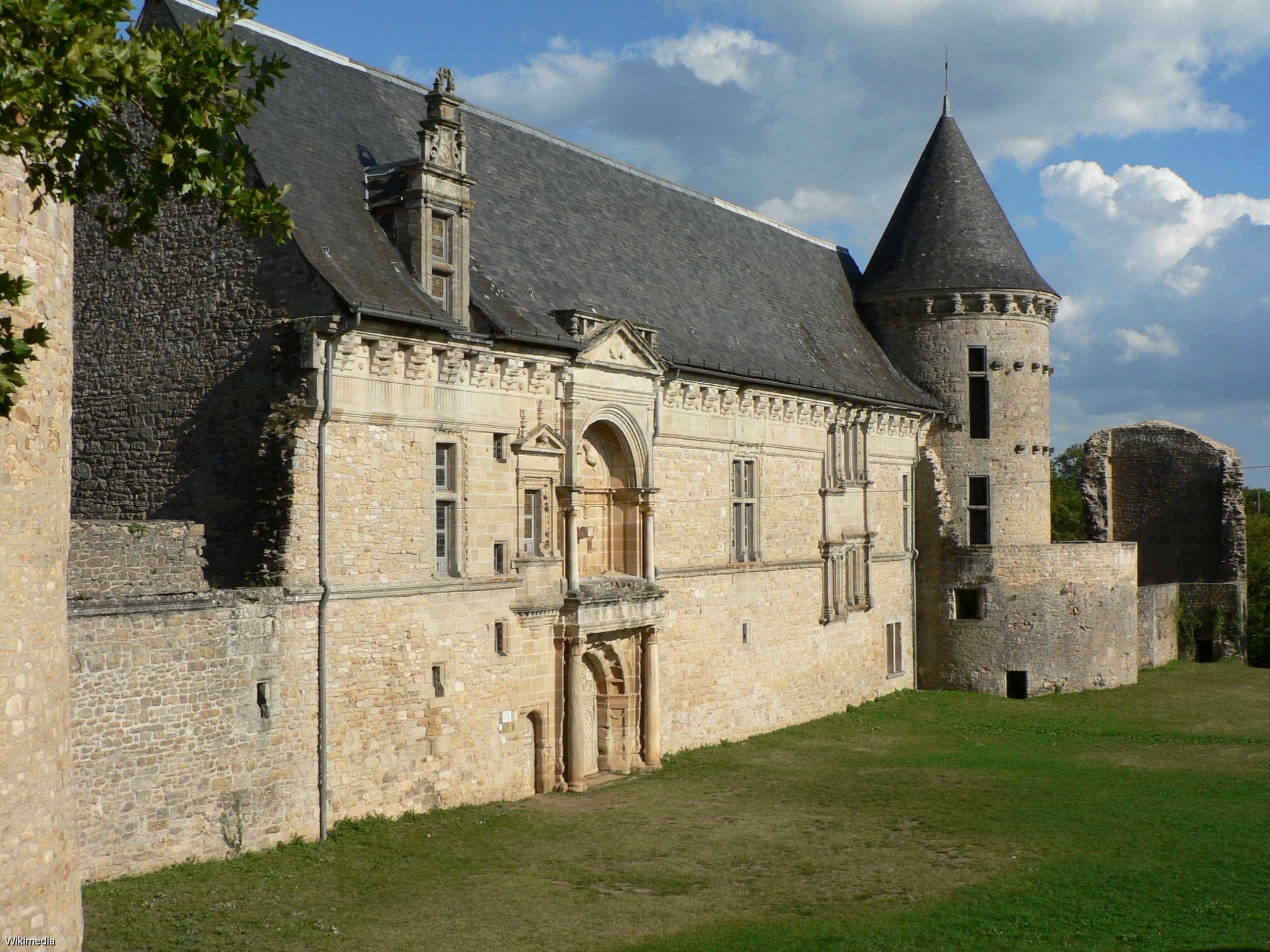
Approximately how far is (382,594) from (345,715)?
162 cm

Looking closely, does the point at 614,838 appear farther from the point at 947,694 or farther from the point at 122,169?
the point at 947,694

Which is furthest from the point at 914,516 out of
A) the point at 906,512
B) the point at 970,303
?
the point at 970,303

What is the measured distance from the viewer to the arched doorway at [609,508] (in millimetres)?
21266

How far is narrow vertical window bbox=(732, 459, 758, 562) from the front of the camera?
24.8m

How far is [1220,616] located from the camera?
38500 millimetres

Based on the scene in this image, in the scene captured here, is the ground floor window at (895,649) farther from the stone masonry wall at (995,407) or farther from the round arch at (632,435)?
the round arch at (632,435)

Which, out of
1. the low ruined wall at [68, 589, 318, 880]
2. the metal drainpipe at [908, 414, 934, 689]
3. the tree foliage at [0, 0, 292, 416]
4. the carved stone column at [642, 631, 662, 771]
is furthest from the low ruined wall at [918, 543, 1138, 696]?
the tree foliage at [0, 0, 292, 416]

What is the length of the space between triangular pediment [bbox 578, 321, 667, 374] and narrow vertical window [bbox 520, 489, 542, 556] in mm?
2245

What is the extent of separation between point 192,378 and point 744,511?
11.5 metres

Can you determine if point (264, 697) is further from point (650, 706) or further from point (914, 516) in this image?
point (914, 516)

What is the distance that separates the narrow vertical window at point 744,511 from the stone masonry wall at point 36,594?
1707 cm

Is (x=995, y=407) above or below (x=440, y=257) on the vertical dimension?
below

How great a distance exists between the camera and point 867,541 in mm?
29359

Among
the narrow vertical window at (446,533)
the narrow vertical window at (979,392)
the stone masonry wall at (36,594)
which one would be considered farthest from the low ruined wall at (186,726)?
the narrow vertical window at (979,392)
